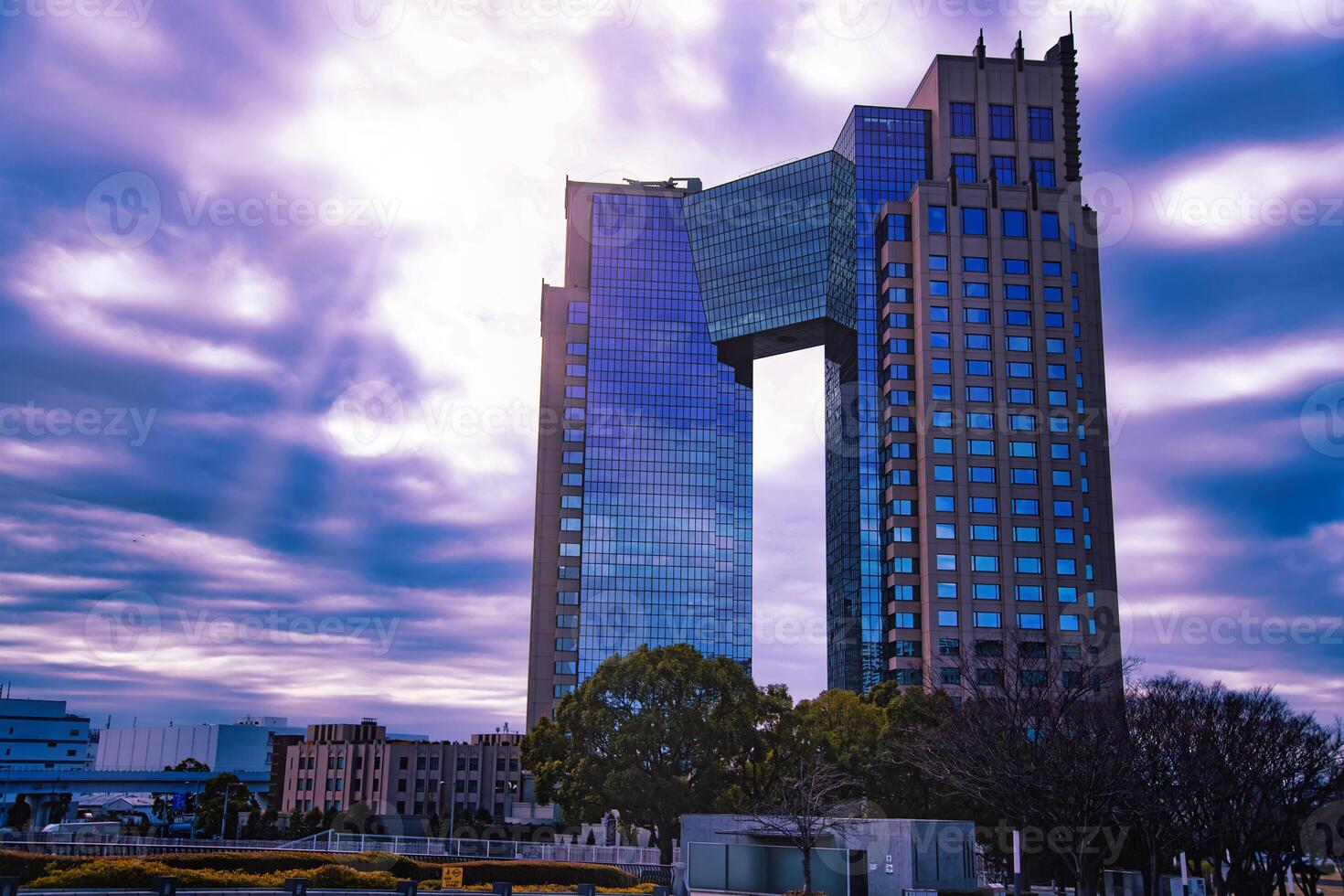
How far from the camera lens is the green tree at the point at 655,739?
76812 mm

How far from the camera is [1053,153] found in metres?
152

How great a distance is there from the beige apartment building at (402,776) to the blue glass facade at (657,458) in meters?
21.7

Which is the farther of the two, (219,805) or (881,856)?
(219,805)

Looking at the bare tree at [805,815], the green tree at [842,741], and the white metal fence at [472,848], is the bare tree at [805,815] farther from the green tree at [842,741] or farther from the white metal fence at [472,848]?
the white metal fence at [472,848]

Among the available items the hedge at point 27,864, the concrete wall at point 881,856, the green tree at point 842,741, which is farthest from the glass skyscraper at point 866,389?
the hedge at point 27,864

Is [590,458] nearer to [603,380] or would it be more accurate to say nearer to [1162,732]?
[603,380]

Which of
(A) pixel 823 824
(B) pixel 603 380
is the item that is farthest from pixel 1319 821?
(B) pixel 603 380

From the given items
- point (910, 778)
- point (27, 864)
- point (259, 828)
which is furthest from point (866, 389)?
point (27, 864)

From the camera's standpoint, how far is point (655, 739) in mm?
76562

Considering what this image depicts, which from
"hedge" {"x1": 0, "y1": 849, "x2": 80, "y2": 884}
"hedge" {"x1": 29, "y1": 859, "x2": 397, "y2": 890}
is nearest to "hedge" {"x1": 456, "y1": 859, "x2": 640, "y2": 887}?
"hedge" {"x1": 29, "y1": 859, "x2": 397, "y2": 890}

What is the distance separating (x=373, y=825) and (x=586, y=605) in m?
45.8

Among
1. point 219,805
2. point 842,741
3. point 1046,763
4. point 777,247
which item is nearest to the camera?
point 1046,763

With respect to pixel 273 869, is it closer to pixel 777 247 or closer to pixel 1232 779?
pixel 1232 779

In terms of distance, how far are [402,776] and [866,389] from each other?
265ft
